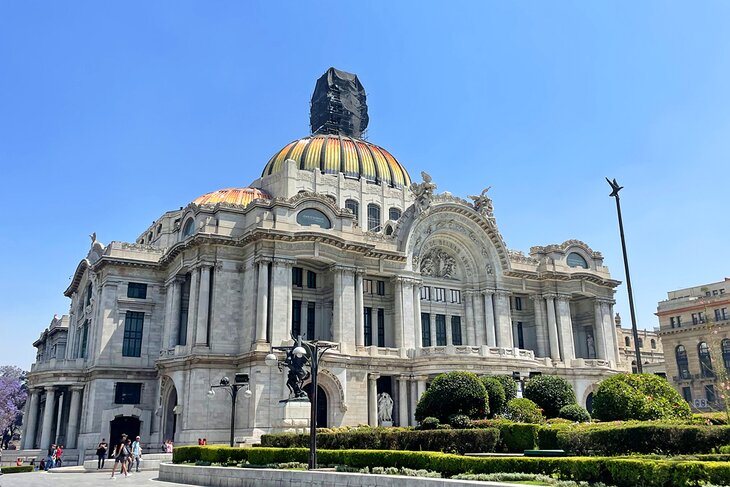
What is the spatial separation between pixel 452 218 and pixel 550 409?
20875 mm

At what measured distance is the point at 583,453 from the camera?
2130 centimetres

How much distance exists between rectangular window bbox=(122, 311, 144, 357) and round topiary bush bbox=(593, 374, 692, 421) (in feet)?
114

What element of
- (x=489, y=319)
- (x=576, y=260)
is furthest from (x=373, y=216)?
(x=576, y=260)

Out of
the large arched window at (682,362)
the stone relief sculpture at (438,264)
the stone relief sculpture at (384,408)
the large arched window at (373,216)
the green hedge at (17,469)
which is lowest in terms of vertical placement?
the green hedge at (17,469)

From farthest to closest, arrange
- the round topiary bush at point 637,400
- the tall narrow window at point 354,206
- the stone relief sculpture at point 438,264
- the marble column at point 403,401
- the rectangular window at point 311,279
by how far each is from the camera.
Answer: the tall narrow window at point 354,206, the stone relief sculpture at point 438,264, the rectangular window at point 311,279, the marble column at point 403,401, the round topiary bush at point 637,400

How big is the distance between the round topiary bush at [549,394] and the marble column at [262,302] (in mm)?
17483

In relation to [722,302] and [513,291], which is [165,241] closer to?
[513,291]

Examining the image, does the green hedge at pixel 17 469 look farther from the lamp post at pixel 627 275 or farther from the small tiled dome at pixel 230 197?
the lamp post at pixel 627 275

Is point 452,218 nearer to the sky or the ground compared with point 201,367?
nearer to the sky

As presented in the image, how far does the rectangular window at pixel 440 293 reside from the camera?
182 feet

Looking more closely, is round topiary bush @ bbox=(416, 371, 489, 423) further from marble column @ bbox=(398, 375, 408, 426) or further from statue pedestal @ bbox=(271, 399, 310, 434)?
marble column @ bbox=(398, 375, 408, 426)

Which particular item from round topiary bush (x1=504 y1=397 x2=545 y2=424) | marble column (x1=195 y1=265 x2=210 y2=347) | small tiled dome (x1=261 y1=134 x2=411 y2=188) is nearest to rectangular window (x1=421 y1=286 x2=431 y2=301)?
small tiled dome (x1=261 y1=134 x2=411 y2=188)

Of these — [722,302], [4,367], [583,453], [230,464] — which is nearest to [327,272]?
[230,464]

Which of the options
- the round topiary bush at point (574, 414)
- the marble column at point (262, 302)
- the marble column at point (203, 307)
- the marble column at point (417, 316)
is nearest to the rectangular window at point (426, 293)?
the marble column at point (417, 316)
